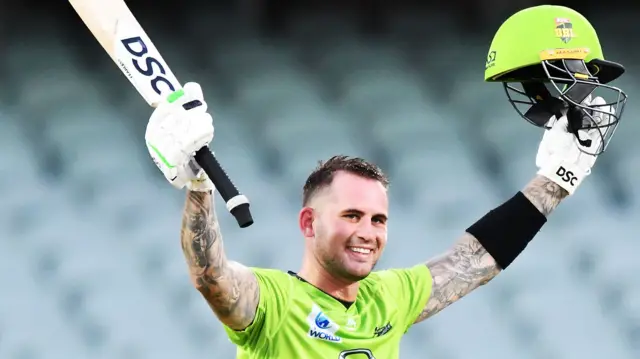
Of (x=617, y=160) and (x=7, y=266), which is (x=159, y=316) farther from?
(x=617, y=160)

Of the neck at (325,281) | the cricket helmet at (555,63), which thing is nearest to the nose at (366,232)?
the neck at (325,281)

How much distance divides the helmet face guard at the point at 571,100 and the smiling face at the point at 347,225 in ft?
1.74

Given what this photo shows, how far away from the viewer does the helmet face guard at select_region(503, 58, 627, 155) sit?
317 cm

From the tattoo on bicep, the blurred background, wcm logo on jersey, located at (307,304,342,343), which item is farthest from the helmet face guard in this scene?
the blurred background

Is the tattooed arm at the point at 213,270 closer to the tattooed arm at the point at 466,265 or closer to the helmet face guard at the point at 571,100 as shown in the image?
the tattooed arm at the point at 466,265

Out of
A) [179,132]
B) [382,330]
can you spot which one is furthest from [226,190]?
[382,330]

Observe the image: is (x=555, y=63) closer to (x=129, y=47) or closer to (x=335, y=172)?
(x=335, y=172)

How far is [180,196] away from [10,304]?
2.62ft

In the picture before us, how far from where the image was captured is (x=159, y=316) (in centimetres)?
464

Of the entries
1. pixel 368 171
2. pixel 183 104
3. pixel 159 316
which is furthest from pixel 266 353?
pixel 159 316

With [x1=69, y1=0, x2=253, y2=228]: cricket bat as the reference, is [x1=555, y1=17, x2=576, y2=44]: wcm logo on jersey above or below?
below

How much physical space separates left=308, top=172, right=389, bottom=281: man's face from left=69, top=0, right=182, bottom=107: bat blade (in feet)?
2.12

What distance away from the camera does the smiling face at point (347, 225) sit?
9.55 feet

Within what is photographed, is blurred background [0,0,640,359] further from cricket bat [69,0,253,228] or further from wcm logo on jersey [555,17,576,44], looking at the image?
cricket bat [69,0,253,228]
